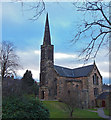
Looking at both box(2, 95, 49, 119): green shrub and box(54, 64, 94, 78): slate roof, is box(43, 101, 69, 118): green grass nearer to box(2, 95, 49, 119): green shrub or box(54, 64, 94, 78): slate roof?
box(2, 95, 49, 119): green shrub

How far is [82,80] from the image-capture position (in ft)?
116

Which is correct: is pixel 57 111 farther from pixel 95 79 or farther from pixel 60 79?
pixel 95 79

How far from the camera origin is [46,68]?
36906 mm

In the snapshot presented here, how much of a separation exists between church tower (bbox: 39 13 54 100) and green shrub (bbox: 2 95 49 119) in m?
25.4

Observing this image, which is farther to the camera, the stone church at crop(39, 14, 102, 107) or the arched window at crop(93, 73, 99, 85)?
the arched window at crop(93, 73, 99, 85)

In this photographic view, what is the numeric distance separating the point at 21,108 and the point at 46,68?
28.7 metres

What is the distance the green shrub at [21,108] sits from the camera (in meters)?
7.77

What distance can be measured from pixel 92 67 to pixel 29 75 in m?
19.9

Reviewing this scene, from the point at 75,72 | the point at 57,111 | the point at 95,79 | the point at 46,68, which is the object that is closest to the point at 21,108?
the point at 57,111

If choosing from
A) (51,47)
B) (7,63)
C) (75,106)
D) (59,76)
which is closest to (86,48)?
(75,106)

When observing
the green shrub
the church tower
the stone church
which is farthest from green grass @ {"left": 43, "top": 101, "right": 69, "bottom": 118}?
the church tower

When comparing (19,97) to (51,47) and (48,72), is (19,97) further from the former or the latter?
(51,47)

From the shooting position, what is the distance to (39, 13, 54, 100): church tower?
34.8 m

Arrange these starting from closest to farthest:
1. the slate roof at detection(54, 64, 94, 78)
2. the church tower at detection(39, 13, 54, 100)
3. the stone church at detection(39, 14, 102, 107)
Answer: the stone church at detection(39, 14, 102, 107)
the church tower at detection(39, 13, 54, 100)
the slate roof at detection(54, 64, 94, 78)
